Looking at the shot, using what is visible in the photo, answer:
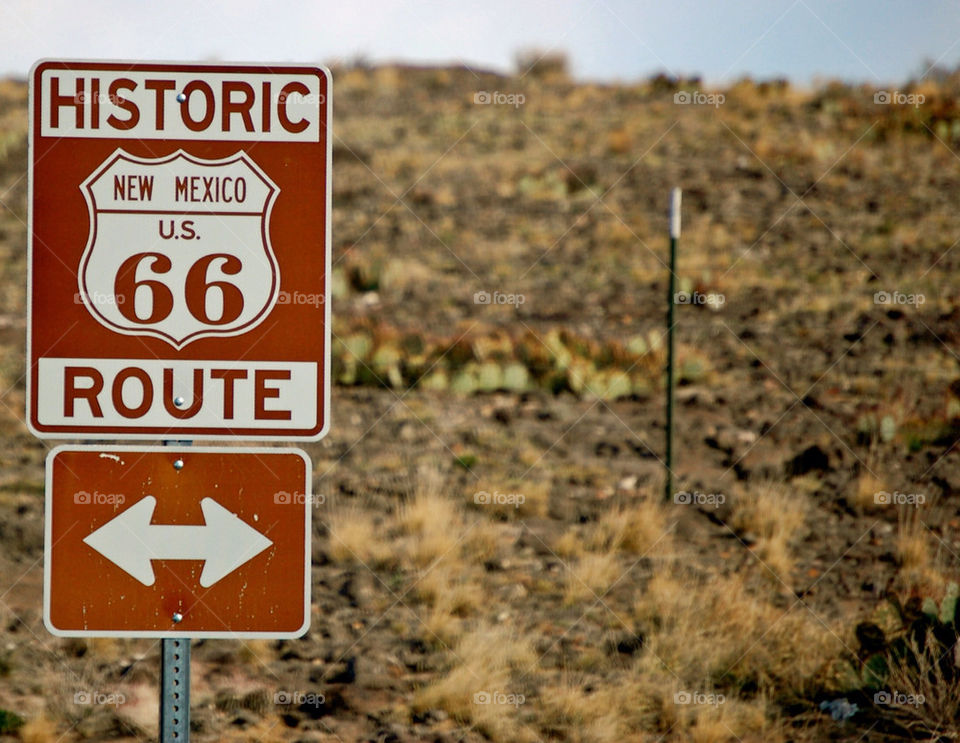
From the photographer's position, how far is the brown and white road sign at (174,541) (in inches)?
108

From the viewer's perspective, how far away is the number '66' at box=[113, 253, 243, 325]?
2.78 metres

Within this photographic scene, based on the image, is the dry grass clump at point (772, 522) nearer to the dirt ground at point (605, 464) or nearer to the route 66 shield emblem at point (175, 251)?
the dirt ground at point (605, 464)

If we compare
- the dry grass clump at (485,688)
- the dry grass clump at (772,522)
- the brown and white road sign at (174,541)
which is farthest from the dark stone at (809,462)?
the brown and white road sign at (174,541)

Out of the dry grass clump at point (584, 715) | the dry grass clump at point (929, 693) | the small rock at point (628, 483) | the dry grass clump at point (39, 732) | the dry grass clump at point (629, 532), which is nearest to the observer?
the dry grass clump at point (39, 732)

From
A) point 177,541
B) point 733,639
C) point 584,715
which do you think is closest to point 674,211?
point 733,639

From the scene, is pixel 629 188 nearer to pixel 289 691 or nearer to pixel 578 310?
pixel 578 310

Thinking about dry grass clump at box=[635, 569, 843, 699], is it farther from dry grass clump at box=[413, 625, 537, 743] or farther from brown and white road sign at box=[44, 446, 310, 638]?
brown and white road sign at box=[44, 446, 310, 638]

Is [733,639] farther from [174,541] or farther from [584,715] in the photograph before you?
[174,541]

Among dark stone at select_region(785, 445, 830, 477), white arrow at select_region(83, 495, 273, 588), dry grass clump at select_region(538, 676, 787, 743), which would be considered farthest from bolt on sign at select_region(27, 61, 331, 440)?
dark stone at select_region(785, 445, 830, 477)

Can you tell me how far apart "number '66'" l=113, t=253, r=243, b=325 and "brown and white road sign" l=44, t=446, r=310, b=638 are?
1.14ft

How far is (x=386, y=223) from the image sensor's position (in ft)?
60.6

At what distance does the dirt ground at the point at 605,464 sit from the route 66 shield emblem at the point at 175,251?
2966mm

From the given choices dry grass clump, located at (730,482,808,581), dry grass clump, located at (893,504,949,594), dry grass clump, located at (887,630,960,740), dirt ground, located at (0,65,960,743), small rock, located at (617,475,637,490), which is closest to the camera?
dry grass clump, located at (887,630,960,740)

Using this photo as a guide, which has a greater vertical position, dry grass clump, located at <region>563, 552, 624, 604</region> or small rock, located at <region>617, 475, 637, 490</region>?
small rock, located at <region>617, 475, 637, 490</region>
